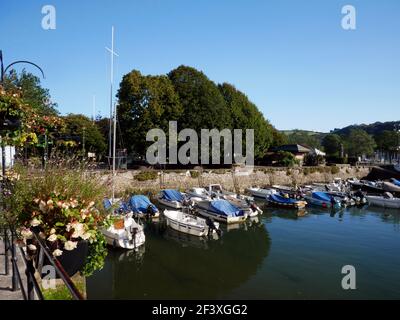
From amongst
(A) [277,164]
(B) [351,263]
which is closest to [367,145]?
(A) [277,164]

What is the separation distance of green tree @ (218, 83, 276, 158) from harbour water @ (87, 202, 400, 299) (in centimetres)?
2306

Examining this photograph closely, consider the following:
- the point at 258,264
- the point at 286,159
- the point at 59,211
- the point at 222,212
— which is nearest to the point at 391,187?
the point at 286,159

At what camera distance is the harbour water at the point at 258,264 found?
12.2m

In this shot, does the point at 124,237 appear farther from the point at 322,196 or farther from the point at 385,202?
the point at 385,202

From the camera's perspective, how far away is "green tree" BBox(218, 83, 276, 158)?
4456 centimetres

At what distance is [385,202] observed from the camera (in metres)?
32.9

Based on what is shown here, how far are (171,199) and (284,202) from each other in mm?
10414

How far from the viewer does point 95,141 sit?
42938 mm

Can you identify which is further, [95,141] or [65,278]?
[95,141]

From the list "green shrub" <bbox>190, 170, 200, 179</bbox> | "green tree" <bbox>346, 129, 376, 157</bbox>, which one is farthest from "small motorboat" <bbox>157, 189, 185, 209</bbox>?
"green tree" <bbox>346, 129, 376, 157</bbox>

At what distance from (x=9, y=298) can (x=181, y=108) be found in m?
35.4

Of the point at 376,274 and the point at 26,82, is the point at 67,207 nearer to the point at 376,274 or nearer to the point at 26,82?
the point at 376,274

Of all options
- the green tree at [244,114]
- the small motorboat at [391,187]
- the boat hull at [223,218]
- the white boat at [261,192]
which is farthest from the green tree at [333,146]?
the boat hull at [223,218]

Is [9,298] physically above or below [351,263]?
above
